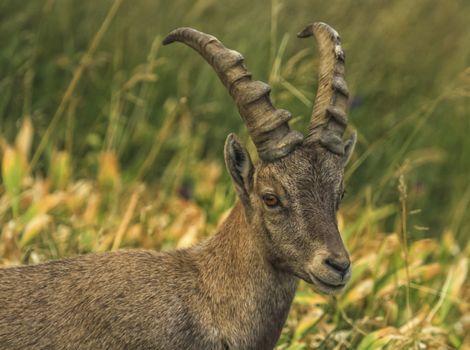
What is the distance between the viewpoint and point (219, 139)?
10.3m

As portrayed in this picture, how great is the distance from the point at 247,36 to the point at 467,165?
10.5 ft

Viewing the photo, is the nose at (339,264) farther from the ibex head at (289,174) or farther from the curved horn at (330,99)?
the curved horn at (330,99)

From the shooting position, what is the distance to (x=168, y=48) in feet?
35.8

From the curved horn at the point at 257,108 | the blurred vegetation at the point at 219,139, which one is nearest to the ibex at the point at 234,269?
the curved horn at the point at 257,108

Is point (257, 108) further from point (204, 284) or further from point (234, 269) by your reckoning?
point (204, 284)

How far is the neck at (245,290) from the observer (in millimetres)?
5266

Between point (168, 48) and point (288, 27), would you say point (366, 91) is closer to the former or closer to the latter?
point (288, 27)

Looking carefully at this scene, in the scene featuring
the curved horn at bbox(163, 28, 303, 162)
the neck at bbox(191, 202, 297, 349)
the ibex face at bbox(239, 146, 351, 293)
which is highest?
the curved horn at bbox(163, 28, 303, 162)

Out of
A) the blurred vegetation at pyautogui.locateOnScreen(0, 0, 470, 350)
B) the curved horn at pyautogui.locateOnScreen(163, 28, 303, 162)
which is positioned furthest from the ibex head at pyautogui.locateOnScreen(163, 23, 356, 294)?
the blurred vegetation at pyautogui.locateOnScreen(0, 0, 470, 350)

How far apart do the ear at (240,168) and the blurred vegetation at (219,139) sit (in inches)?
39.3

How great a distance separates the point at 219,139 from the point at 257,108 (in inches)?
200

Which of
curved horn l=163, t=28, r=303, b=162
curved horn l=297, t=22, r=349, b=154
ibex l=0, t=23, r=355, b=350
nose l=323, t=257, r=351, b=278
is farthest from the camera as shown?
curved horn l=297, t=22, r=349, b=154

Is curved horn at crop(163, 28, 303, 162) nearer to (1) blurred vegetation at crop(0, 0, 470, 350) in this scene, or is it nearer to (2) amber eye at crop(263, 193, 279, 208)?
(2) amber eye at crop(263, 193, 279, 208)

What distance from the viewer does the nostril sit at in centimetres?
491
